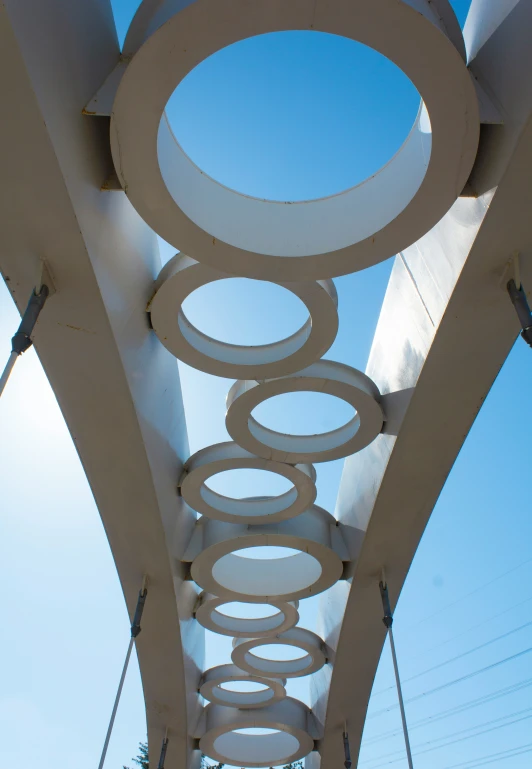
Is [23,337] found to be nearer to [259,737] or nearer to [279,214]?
[279,214]

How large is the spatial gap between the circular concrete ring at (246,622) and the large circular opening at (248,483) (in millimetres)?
3705

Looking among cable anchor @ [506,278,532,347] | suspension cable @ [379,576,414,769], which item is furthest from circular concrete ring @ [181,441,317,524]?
cable anchor @ [506,278,532,347]

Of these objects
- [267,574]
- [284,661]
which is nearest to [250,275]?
[267,574]

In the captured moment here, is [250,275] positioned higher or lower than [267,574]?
lower

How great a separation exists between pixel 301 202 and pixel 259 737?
820 inches

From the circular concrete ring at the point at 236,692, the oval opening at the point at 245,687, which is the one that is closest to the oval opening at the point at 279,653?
the circular concrete ring at the point at 236,692

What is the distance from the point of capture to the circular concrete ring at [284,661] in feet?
54.0

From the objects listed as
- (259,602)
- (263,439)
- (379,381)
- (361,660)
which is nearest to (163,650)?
(259,602)

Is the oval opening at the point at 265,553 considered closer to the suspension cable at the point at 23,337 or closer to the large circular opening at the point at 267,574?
the large circular opening at the point at 267,574

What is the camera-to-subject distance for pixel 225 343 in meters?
9.82

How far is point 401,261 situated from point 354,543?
21.4 feet

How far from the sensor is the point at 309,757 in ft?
72.1

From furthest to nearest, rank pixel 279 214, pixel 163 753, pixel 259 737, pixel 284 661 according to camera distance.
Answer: pixel 259 737, pixel 284 661, pixel 163 753, pixel 279 214

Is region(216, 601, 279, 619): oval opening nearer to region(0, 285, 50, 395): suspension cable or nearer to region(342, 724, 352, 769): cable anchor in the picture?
region(342, 724, 352, 769): cable anchor
